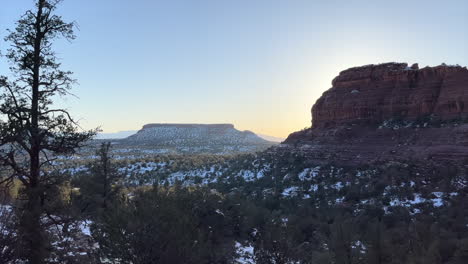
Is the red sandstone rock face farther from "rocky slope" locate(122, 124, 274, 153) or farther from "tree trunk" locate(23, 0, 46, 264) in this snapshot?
"rocky slope" locate(122, 124, 274, 153)

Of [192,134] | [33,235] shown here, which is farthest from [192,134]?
[33,235]

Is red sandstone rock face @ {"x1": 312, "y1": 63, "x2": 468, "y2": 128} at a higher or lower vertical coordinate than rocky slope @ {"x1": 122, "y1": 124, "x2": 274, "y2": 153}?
higher

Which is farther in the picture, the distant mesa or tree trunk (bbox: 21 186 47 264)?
the distant mesa

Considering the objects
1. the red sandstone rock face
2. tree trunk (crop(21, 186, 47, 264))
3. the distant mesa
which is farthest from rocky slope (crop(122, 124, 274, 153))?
tree trunk (crop(21, 186, 47, 264))

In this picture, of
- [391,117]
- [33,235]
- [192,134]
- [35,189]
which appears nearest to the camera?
[33,235]

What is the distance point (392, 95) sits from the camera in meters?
34.4

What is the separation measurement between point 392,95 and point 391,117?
2.44 metres

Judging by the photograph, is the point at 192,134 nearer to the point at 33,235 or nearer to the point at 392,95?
the point at 392,95

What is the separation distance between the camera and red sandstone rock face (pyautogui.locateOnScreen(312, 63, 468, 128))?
3000 cm

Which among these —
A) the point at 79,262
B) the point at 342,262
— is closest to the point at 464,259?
the point at 342,262

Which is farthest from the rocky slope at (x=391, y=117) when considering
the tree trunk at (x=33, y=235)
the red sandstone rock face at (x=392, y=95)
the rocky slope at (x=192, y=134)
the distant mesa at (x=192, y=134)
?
the rocky slope at (x=192, y=134)

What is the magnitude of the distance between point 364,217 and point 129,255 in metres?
16.4

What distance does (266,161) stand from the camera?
39.1 m

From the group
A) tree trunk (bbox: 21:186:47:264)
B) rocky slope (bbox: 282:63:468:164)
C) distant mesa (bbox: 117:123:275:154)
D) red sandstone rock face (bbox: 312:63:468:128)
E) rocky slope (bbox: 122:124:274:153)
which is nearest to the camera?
tree trunk (bbox: 21:186:47:264)
